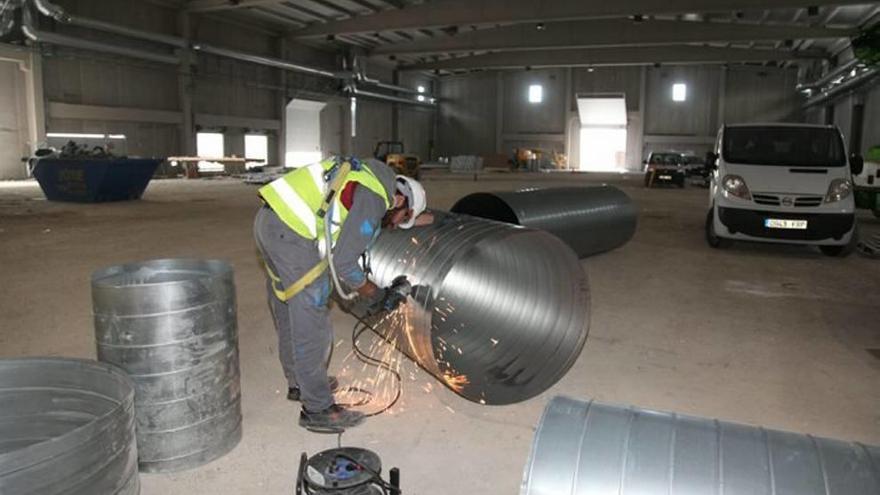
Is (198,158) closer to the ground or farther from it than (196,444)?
farther from it

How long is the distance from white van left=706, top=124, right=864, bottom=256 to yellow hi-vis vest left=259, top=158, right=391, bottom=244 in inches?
250

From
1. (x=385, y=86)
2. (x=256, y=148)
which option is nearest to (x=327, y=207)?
(x=256, y=148)

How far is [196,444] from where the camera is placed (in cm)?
251

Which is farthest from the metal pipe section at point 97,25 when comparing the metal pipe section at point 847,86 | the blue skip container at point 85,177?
the metal pipe section at point 847,86

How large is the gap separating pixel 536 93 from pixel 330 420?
32.3 m

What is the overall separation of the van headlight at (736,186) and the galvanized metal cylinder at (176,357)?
683 cm

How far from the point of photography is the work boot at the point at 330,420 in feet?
9.29

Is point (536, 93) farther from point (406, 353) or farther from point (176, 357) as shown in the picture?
point (176, 357)

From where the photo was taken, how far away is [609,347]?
417cm

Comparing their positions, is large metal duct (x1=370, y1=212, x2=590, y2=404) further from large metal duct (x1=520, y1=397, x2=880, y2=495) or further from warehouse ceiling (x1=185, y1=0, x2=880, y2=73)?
warehouse ceiling (x1=185, y1=0, x2=880, y2=73)

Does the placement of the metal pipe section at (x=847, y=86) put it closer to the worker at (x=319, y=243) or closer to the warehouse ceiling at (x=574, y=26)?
the warehouse ceiling at (x=574, y=26)

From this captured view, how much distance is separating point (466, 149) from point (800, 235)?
2861 cm

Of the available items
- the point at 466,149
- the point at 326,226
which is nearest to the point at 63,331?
the point at 326,226

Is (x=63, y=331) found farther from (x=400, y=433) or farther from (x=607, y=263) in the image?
(x=607, y=263)
